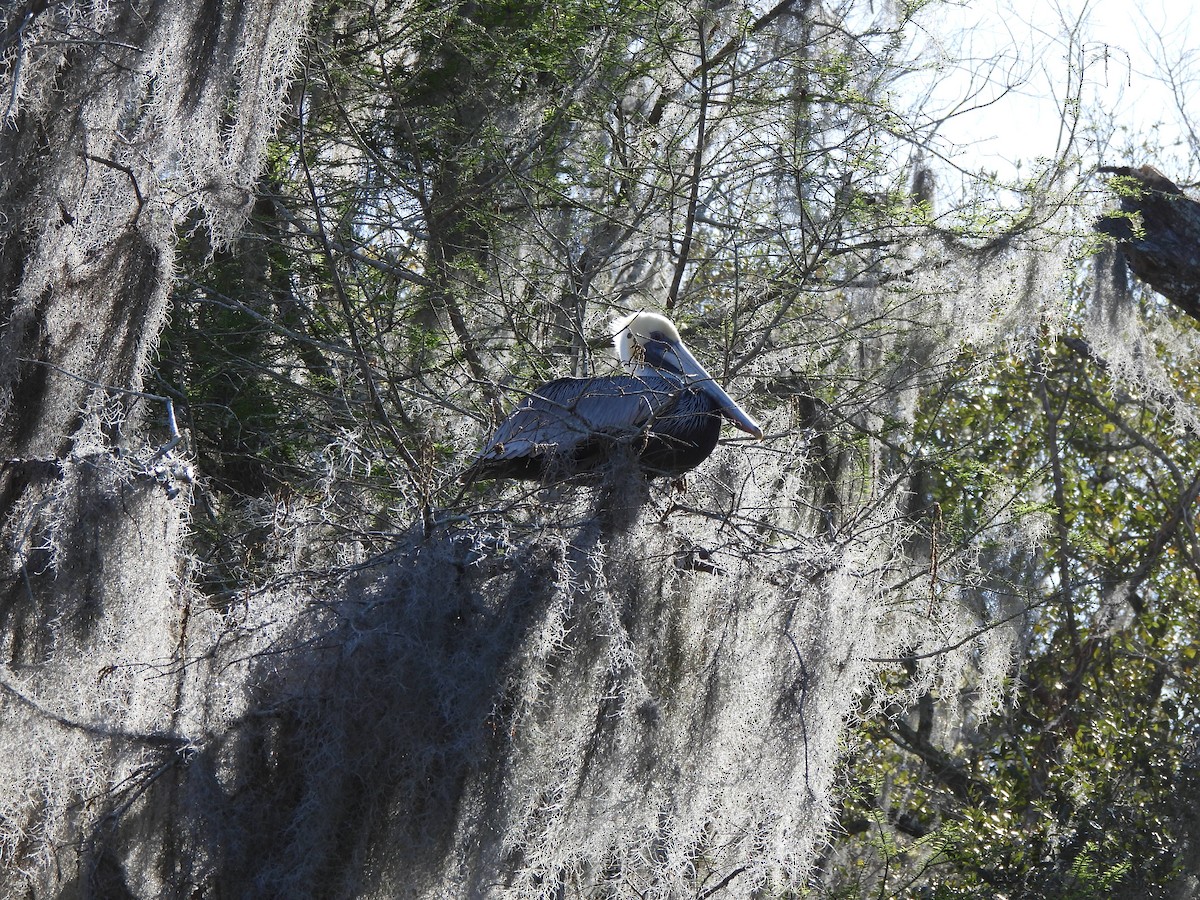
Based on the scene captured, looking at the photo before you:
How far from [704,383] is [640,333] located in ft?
3.35

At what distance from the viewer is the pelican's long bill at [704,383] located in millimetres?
3490

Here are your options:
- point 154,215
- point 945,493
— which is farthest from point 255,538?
point 945,493

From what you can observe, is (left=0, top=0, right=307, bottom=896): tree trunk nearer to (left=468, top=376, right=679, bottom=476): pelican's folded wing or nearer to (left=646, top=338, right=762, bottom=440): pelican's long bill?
(left=468, top=376, right=679, bottom=476): pelican's folded wing

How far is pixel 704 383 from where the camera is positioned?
348 cm

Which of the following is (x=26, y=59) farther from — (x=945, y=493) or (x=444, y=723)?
(x=945, y=493)

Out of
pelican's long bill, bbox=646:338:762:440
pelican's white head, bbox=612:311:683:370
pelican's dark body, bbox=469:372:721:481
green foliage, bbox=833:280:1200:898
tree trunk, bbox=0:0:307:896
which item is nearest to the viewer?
tree trunk, bbox=0:0:307:896

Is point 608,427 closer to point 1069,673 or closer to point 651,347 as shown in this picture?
point 651,347

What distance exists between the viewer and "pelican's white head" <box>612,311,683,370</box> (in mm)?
4402

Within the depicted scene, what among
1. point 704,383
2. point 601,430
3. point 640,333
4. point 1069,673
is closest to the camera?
point 601,430

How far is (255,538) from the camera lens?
4680 mm

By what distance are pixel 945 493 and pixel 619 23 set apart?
341cm

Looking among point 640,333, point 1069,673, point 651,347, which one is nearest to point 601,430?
point 651,347

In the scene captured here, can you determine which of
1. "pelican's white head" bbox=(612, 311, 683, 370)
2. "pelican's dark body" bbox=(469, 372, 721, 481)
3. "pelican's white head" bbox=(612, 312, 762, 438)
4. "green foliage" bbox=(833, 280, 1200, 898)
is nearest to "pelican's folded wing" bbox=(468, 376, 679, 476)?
"pelican's dark body" bbox=(469, 372, 721, 481)

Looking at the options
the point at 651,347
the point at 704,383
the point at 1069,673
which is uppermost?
the point at 651,347
